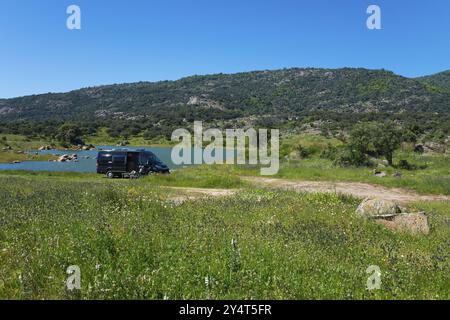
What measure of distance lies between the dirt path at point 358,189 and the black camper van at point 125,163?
36.3 feet

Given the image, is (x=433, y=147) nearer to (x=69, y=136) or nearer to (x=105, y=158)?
(x=105, y=158)

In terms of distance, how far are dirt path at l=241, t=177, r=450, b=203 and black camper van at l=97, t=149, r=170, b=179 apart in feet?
36.3

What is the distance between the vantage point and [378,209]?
1424cm

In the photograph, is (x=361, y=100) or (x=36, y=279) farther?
(x=361, y=100)

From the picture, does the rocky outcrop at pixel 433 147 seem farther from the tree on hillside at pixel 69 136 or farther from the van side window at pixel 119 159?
the tree on hillside at pixel 69 136

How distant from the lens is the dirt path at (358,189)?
25984mm

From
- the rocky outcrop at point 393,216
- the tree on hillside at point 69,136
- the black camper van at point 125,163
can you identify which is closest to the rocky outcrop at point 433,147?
the black camper van at point 125,163

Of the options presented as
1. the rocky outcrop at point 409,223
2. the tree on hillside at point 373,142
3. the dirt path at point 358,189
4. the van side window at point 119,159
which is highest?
the tree on hillside at point 373,142

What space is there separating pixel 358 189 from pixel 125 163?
2041 cm

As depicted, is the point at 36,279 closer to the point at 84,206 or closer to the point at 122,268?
the point at 122,268

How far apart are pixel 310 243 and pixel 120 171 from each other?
1226 inches

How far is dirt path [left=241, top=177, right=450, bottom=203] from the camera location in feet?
85.3

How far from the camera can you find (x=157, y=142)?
392 ft

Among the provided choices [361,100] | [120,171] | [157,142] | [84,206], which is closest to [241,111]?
[361,100]
